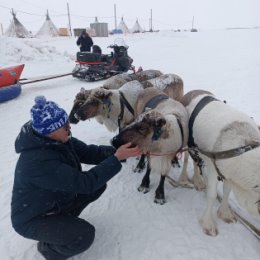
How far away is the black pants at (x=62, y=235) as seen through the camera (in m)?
2.45

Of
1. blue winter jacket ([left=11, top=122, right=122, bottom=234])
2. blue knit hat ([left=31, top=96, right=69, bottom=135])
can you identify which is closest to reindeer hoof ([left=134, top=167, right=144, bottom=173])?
blue winter jacket ([left=11, top=122, right=122, bottom=234])

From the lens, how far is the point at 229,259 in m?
2.66

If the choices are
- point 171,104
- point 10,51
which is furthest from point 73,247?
point 10,51

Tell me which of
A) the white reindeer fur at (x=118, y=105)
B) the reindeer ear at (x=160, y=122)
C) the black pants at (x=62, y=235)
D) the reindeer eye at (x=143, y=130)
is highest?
the reindeer ear at (x=160, y=122)

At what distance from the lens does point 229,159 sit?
2582 millimetres

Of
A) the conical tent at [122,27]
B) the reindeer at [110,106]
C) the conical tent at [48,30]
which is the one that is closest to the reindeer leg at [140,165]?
the reindeer at [110,106]

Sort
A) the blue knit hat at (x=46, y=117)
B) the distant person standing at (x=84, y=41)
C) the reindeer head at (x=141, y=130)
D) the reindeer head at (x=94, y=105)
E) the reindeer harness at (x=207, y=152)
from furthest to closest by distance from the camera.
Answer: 1. the distant person standing at (x=84, y=41)
2. the reindeer head at (x=94, y=105)
3. the reindeer head at (x=141, y=130)
4. the reindeer harness at (x=207, y=152)
5. the blue knit hat at (x=46, y=117)

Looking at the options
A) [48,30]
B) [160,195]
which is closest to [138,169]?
[160,195]

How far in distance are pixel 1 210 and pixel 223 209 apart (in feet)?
8.62

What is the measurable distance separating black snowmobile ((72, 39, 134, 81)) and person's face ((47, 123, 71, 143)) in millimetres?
8262

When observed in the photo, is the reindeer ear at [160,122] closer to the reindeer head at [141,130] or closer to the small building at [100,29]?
the reindeer head at [141,130]

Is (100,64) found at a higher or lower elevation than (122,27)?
higher

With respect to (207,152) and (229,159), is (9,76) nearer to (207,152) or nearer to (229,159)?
(207,152)

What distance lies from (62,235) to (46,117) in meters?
1.03
